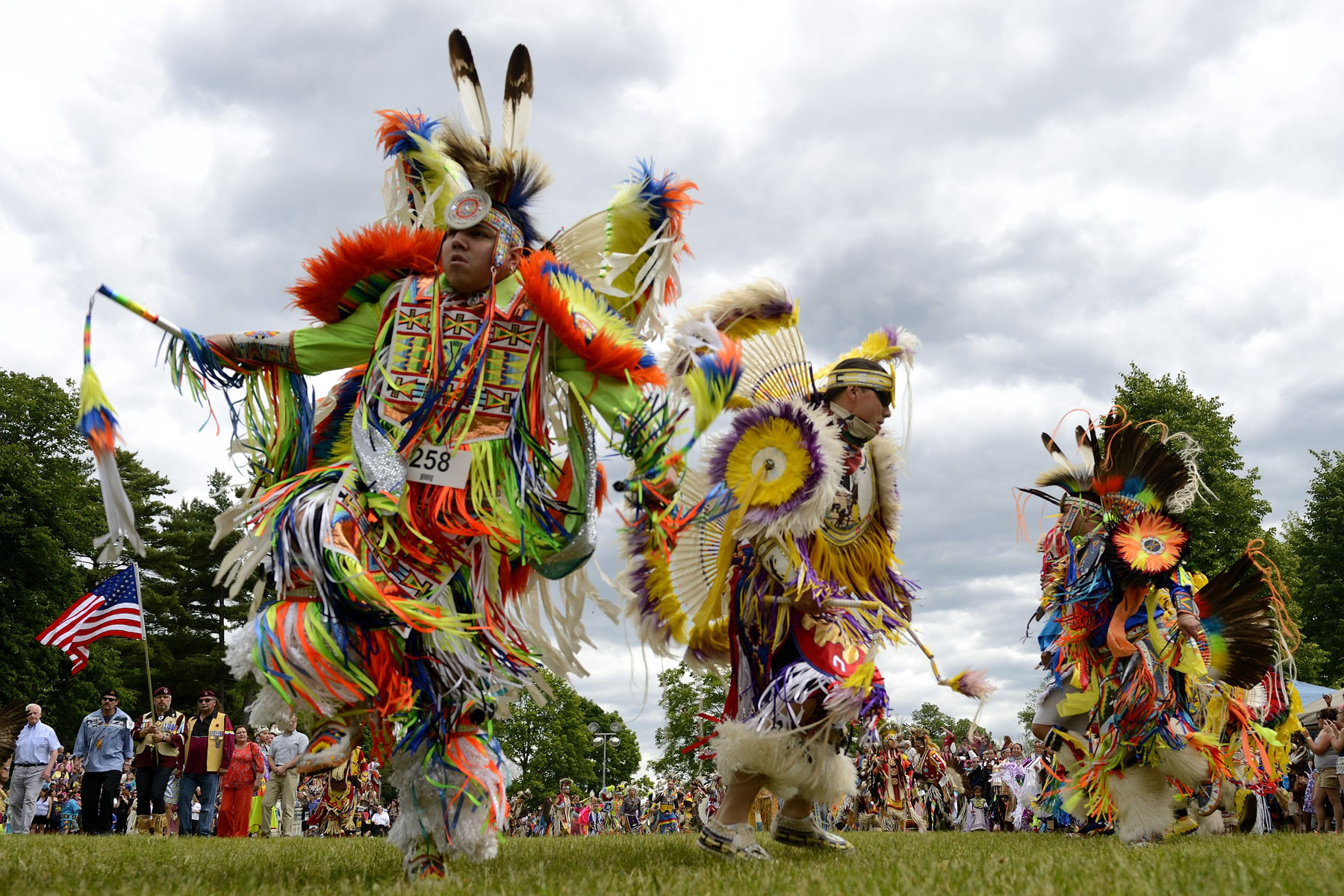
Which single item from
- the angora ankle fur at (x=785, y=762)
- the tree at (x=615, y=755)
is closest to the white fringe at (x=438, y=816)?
the angora ankle fur at (x=785, y=762)

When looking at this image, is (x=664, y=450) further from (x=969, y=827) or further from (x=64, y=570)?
(x=64, y=570)

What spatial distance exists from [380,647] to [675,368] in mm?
1618

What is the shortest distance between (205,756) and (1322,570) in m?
25.9

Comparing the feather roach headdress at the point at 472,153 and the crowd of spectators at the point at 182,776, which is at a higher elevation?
the feather roach headdress at the point at 472,153

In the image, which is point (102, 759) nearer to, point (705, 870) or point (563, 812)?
point (705, 870)

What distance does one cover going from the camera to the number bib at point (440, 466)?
3.66m

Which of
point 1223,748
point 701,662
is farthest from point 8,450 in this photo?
point 1223,748

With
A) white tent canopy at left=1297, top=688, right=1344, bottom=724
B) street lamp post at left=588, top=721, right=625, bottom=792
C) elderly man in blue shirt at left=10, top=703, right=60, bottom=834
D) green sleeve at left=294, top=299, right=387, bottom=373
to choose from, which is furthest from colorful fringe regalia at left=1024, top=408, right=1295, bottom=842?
elderly man in blue shirt at left=10, top=703, right=60, bottom=834

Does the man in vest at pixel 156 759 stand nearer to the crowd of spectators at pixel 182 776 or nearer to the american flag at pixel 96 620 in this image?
the crowd of spectators at pixel 182 776

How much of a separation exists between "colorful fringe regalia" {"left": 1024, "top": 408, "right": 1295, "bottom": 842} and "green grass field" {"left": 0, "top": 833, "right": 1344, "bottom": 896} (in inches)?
16.2

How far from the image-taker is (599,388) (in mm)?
3859

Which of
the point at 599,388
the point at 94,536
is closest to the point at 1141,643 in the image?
the point at 599,388

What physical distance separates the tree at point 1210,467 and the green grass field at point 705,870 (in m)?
17.7

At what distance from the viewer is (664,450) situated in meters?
3.88
